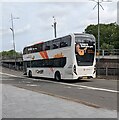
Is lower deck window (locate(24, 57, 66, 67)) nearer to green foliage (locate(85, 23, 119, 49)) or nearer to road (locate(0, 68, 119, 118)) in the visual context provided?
road (locate(0, 68, 119, 118))

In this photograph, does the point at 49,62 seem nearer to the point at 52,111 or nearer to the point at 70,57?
the point at 70,57

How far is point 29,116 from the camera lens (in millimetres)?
8336

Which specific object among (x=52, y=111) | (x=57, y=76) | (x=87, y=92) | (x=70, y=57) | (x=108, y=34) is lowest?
(x=87, y=92)

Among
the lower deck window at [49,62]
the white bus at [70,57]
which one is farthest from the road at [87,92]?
the lower deck window at [49,62]

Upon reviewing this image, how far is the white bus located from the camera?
26106 millimetres

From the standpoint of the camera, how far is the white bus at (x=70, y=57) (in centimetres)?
2611

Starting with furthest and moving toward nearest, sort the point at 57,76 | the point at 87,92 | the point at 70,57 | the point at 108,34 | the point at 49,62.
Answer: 1. the point at 108,34
2. the point at 49,62
3. the point at 57,76
4. the point at 70,57
5. the point at 87,92

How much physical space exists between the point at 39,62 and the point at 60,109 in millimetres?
25159

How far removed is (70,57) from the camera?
86.6ft

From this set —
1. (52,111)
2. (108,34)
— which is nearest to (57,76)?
(52,111)

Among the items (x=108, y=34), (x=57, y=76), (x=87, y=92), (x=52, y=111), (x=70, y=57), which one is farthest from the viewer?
(x=108, y=34)

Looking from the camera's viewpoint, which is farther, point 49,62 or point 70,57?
point 49,62

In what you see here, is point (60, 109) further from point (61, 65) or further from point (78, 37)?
point (61, 65)

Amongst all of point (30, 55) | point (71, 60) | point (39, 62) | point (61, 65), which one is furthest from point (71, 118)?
point (30, 55)
